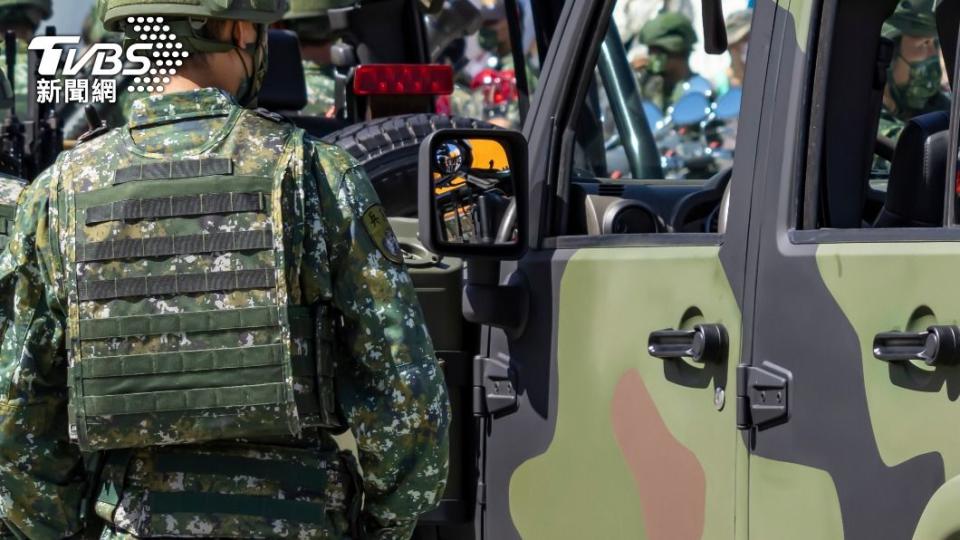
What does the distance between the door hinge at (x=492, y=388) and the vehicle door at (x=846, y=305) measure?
0.81 meters

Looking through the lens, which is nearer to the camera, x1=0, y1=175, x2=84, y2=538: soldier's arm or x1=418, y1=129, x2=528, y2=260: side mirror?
x1=0, y1=175, x2=84, y2=538: soldier's arm

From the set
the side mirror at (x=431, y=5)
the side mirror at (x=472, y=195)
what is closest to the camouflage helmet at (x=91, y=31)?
the side mirror at (x=431, y=5)

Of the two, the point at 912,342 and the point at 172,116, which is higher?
the point at 172,116

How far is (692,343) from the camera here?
2770 mm

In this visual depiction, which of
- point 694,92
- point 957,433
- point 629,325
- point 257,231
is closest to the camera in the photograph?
point 957,433

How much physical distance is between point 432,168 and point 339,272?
0.51m

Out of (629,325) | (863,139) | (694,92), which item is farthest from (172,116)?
(694,92)

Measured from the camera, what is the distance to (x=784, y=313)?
8.41ft

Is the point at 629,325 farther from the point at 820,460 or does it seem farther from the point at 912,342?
the point at 912,342

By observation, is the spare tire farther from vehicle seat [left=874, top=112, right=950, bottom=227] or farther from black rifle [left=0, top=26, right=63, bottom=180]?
black rifle [left=0, top=26, right=63, bottom=180]

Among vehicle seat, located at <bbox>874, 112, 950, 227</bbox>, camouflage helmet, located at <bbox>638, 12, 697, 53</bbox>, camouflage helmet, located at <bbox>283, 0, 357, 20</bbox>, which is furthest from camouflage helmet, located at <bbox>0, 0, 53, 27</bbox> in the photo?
vehicle seat, located at <bbox>874, 112, 950, 227</bbox>

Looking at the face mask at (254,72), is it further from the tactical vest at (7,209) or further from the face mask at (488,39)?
the face mask at (488,39)

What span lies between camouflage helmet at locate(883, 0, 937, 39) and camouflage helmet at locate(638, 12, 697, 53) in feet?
21.8

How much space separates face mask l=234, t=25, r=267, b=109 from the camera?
9.32 feet
